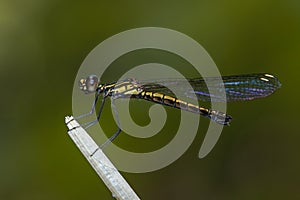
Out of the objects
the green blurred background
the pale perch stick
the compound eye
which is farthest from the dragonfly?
the pale perch stick

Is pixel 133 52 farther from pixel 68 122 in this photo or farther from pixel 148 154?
pixel 68 122

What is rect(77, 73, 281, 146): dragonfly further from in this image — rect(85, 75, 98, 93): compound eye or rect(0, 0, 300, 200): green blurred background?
rect(0, 0, 300, 200): green blurred background

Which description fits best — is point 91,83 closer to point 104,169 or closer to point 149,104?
point 149,104

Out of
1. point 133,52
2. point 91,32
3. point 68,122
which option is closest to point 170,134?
point 133,52

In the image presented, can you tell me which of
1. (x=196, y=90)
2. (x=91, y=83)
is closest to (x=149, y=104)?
(x=196, y=90)

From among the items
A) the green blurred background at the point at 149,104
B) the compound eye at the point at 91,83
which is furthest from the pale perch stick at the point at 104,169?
the green blurred background at the point at 149,104

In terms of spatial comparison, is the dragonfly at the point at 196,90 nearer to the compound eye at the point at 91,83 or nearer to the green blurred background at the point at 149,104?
the compound eye at the point at 91,83
